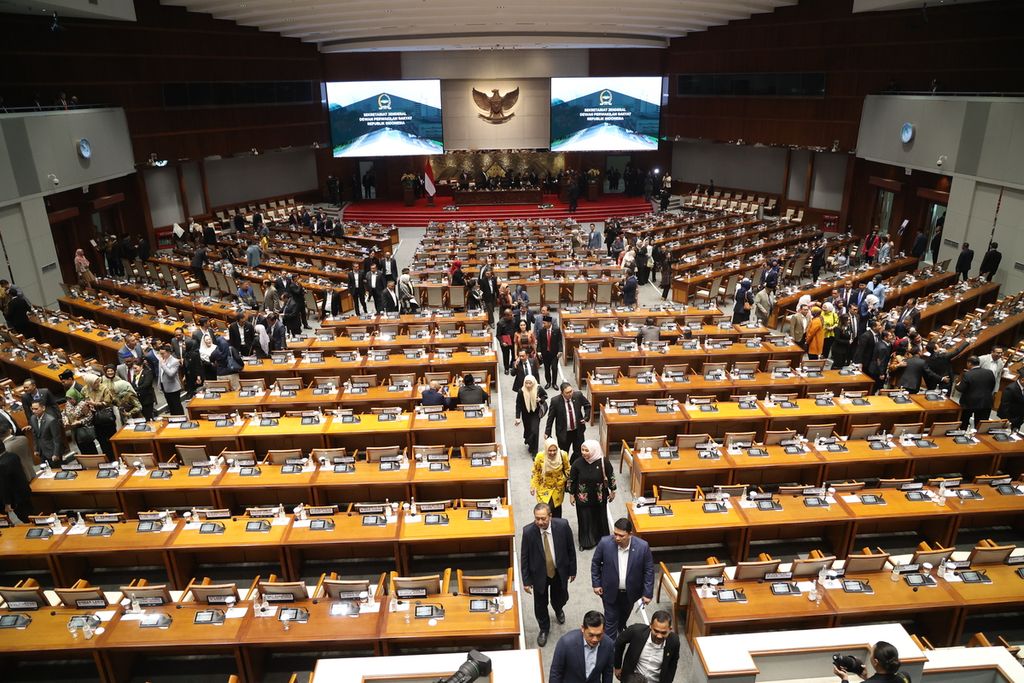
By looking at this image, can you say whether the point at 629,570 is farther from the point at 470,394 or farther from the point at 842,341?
the point at 842,341

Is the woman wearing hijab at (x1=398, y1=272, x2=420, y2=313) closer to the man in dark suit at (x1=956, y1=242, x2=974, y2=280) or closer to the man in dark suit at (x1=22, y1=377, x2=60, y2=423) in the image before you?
the man in dark suit at (x1=22, y1=377, x2=60, y2=423)

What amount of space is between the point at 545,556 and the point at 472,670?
7.80ft

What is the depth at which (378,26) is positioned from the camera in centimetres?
2258

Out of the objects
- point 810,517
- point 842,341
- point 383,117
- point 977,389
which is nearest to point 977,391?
point 977,389

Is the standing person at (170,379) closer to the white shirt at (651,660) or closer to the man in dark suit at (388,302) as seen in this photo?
the man in dark suit at (388,302)

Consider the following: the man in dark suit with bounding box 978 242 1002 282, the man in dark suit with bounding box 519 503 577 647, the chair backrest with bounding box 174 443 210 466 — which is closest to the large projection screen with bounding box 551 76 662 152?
the man in dark suit with bounding box 978 242 1002 282

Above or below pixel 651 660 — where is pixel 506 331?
above

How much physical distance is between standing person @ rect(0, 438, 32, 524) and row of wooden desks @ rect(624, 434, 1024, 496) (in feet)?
22.8

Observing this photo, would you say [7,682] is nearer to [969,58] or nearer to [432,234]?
[432,234]

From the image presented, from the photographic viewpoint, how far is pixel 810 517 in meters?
6.57

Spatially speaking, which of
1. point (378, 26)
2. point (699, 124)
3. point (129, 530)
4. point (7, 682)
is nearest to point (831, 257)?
point (699, 124)

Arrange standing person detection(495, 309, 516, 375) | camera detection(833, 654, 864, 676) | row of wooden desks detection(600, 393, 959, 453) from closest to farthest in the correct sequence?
camera detection(833, 654, 864, 676)
row of wooden desks detection(600, 393, 959, 453)
standing person detection(495, 309, 516, 375)

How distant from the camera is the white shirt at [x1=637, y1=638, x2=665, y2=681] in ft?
15.0

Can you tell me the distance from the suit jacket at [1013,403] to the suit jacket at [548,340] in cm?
636
